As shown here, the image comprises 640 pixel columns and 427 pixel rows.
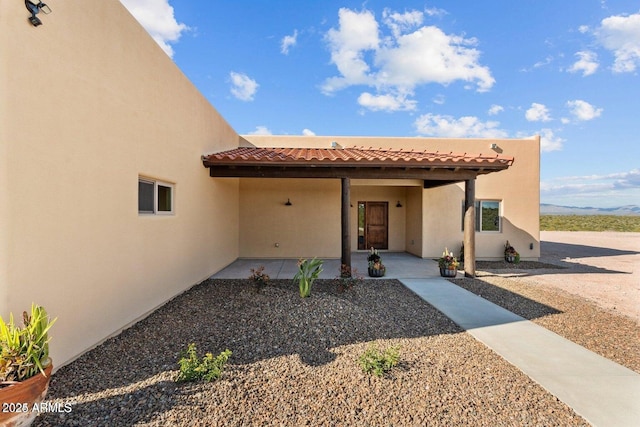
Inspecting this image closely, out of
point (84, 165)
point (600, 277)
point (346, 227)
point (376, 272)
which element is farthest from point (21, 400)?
point (600, 277)

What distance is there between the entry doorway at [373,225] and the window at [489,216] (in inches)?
152

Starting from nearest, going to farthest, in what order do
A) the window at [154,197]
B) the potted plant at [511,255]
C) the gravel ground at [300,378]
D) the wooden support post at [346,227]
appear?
the gravel ground at [300,378], the window at [154,197], the wooden support post at [346,227], the potted plant at [511,255]

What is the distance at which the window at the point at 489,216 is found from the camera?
11406 mm

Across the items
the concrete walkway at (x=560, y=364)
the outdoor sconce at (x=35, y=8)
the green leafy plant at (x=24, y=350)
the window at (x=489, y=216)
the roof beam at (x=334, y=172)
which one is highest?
the outdoor sconce at (x=35, y=8)

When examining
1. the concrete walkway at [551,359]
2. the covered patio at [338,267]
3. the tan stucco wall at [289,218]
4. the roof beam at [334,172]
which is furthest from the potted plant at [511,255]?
the tan stucco wall at [289,218]

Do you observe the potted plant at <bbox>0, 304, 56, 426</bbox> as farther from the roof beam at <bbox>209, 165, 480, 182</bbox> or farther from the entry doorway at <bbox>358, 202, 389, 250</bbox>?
the entry doorway at <bbox>358, 202, 389, 250</bbox>

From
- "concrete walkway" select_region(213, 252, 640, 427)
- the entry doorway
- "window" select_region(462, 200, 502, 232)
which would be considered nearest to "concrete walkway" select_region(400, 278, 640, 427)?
"concrete walkway" select_region(213, 252, 640, 427)

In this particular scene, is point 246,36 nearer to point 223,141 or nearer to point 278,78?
point 278,78

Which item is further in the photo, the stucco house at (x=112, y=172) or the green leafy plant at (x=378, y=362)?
the green leafy plant at (x=378, y=362)

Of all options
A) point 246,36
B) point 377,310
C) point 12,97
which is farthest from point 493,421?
point 246,36

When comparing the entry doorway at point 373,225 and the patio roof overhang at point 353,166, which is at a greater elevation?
the patio roof overhang at point 353,166

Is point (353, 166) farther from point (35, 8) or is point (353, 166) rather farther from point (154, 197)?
point (35, 8)

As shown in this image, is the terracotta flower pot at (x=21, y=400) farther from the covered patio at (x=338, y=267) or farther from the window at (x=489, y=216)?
the window at (x=489, y=216)

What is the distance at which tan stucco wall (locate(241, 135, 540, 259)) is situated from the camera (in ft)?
36.8
